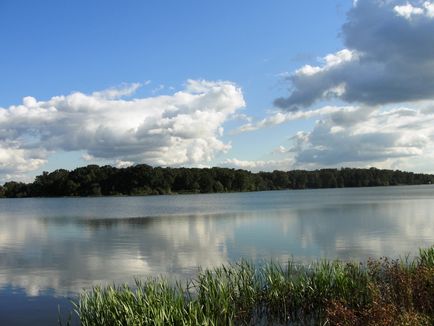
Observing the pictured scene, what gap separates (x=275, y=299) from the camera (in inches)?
440

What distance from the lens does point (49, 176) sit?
6599 inches

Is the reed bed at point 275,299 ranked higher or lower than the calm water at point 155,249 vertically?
higher

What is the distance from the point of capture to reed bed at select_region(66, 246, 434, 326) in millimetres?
8305

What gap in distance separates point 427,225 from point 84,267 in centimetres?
2272

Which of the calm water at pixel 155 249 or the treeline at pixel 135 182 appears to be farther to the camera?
the treeline at pixel 135 182

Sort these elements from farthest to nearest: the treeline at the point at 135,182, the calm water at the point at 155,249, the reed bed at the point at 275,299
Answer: the treeline at the point at 135,182 < the calm water at the point at 155,249 < the reed bed at the point at 275,299

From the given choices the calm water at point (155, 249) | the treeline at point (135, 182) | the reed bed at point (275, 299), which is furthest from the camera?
the treeline at point (135, 182)

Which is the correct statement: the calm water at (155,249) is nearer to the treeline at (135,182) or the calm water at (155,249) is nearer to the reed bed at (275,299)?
the reed bed at (275,299)

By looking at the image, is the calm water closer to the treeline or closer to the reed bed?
the reed bed

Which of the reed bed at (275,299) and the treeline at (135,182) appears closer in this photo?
the reed bed at (275,299)

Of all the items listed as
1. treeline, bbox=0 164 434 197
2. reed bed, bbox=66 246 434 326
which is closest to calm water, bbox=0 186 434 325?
reed bed, bbox=66 246 434 326

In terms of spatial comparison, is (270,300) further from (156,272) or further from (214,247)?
(214,247)

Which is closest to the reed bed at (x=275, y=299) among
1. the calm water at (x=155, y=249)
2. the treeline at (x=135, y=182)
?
the calm water at (x=155, y=249)

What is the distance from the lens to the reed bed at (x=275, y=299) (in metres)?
8.30
